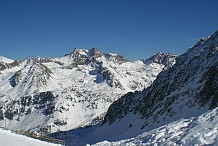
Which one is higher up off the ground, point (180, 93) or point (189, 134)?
point (180, 93)

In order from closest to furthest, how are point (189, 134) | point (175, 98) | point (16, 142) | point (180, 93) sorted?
point (189, 134) → point (16, 142) → point (175, 98) → point (180, 93)

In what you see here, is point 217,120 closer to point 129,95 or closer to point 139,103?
point 139,103

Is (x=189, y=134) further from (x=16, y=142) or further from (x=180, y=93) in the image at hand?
(x=180, y=93)

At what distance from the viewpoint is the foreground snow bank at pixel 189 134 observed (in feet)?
62.9

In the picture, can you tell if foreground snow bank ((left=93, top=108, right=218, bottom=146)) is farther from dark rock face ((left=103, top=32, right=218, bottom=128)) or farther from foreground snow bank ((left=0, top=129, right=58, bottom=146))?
dark rock face ((left=103, top=32, right=218, bottom=128))

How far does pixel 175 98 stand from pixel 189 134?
7744cm

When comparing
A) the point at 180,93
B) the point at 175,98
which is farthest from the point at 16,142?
the point at 180,93

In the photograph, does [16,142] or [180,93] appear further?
[180,93]

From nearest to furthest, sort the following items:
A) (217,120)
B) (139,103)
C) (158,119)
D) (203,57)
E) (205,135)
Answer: (205,135), (217,120), (158,119), (203,57), (139,103)

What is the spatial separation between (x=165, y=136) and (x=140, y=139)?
2.50 m

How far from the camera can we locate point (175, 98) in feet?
317

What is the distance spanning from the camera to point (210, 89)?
77438 mm

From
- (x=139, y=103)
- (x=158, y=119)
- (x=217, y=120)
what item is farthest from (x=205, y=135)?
(x=139, y=103)

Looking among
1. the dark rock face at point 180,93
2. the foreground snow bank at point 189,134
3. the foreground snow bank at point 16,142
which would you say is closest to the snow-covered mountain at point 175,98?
the dark rock face at point 180,93
